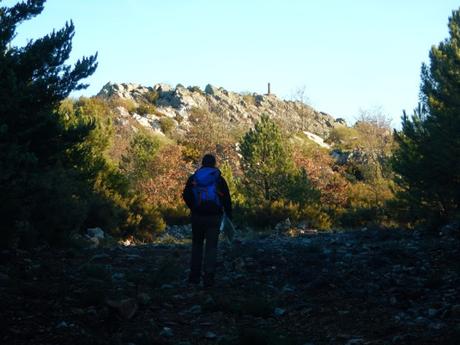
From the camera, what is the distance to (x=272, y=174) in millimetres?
27172

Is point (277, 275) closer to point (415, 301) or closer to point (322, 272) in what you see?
point (322, 272)

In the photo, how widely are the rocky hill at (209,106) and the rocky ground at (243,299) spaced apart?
56.5 meters

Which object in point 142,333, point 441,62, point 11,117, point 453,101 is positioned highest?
point 441,62

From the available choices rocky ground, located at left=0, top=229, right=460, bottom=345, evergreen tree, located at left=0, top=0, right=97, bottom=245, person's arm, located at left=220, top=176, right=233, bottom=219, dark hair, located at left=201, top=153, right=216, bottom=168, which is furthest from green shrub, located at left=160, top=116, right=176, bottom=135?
person's arm, located at left=220, top=176, right=233, bottom=219

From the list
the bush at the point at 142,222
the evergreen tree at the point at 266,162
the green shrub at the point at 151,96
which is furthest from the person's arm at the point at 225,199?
the green shrub at the point at 151,96

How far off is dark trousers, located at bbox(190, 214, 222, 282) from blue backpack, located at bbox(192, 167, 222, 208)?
0.74 ft

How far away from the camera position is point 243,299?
7.05 m

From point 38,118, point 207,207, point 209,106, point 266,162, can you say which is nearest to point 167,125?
point 209,106

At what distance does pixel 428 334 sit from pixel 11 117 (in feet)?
24.1

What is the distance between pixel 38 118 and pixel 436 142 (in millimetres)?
11070

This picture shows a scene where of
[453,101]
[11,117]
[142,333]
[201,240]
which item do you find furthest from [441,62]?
[142,333]

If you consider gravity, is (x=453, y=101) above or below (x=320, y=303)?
above

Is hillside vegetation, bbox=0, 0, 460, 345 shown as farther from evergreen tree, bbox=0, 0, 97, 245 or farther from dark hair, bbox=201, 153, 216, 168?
dark hair, bbox=201, 153, 216, 168

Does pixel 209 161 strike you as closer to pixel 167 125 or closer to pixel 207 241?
pixel 207 241
